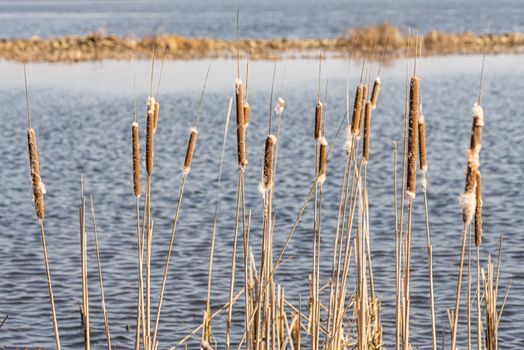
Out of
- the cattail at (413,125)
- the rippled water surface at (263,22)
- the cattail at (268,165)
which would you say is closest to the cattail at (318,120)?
the cattail at (268,165)

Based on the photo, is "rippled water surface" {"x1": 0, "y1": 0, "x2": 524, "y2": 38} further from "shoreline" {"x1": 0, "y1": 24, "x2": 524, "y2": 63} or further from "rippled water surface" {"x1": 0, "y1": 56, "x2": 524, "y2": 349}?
"rippled water surface" {"x1": 0, "y1": 56, "x2": 524, "y2": 349}

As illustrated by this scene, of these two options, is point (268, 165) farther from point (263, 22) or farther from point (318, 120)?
point (263, 22)

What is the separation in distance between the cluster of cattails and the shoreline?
1421 inches

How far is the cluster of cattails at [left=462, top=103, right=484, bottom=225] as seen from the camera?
13.7 feet

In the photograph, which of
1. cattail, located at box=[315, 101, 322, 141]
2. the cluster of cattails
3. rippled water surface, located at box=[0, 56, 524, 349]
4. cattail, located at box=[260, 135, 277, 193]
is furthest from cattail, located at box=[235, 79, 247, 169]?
rippled water surface, located at box=[0, 56, 524, 349]

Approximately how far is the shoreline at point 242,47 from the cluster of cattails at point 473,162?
3610cm

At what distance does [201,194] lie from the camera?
53.7 feet

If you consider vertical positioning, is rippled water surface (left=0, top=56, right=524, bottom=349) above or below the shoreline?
above

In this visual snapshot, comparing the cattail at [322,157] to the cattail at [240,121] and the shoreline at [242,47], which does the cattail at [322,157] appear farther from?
the shoreline at [242,47]

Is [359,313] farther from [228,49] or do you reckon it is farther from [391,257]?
[228,49]

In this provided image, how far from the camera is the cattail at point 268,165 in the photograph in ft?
15.5

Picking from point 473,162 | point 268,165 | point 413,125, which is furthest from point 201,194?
point 473,162

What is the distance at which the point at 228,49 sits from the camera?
45281mm

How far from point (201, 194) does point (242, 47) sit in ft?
99.6
